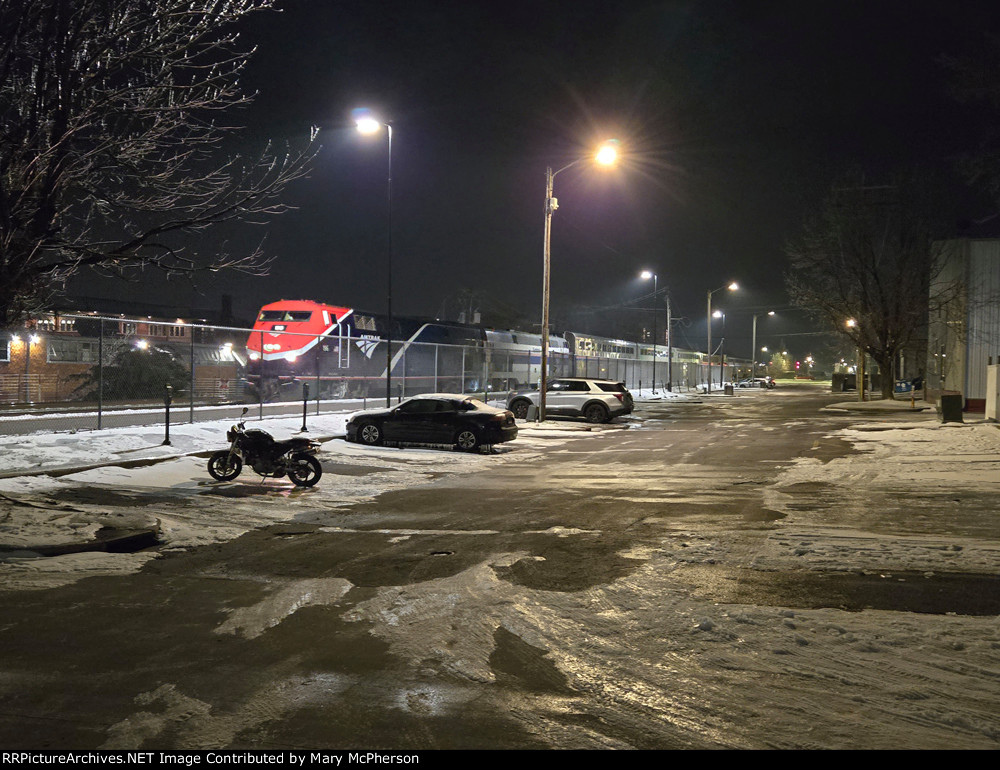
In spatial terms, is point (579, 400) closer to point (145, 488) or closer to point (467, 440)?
point (467, 440)

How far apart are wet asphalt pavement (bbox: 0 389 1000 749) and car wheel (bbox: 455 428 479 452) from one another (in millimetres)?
7494

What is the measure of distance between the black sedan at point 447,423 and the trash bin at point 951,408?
15436 mm

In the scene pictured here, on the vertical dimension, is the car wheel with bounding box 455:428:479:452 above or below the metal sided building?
below

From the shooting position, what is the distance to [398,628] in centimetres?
560

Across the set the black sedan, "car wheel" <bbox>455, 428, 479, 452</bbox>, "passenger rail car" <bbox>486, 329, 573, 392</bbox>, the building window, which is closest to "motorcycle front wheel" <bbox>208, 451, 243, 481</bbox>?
the black sedan

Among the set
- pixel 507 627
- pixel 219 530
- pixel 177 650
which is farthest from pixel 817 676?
pixel 219 530

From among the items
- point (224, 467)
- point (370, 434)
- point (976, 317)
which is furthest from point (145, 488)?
point (976, 317)

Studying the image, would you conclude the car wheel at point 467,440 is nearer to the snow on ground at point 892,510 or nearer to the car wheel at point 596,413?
the snow on ground at point 892,510

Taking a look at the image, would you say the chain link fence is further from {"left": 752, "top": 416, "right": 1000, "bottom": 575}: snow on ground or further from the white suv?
{"left": 752, "top": 416, "right": 1000, "bottom": 575}: snow on ground

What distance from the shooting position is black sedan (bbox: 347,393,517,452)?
60.4 feet

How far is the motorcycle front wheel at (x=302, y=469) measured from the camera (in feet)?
41.9

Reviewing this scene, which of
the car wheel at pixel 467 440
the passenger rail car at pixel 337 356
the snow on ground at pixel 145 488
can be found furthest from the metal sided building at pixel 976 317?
the car wheel at pixel 467 440

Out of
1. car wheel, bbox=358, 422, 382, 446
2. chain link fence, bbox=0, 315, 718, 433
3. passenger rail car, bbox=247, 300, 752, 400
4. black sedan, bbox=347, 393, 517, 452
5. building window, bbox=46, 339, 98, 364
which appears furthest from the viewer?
passenger rail car, bbox=247, 300, 752, 400

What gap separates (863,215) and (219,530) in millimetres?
40284
